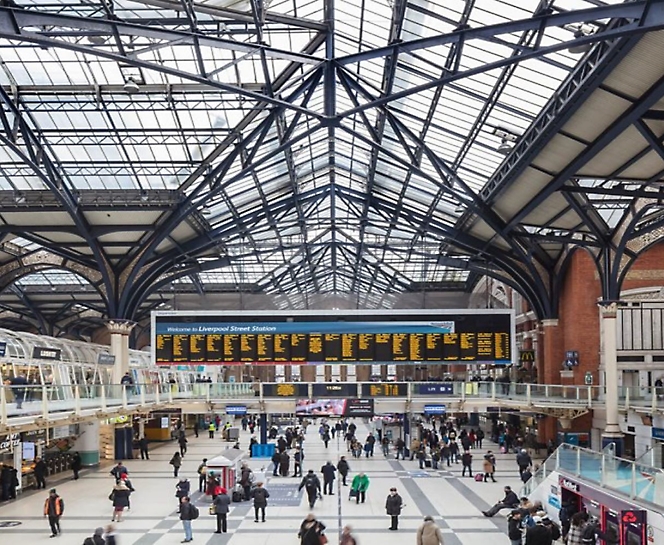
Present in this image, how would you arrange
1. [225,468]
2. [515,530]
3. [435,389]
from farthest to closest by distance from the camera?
[435,389], [225,468], [515,530]

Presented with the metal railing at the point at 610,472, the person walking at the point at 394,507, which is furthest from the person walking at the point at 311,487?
the metal railing at the point at 610,472

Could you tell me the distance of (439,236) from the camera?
48.2 metres

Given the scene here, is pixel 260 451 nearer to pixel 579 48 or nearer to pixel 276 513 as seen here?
pixel 276 513

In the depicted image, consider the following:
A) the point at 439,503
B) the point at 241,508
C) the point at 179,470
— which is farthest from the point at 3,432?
the point at 179,470

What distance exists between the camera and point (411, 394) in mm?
41594

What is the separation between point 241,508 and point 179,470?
40.3 ft

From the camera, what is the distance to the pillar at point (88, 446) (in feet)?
132

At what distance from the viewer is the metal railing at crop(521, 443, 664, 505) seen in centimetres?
1706

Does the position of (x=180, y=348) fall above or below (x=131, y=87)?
below

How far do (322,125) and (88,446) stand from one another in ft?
72.5

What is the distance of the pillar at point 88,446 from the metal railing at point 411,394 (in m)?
3.27

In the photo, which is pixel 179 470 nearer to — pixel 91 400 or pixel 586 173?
pixel 91 400

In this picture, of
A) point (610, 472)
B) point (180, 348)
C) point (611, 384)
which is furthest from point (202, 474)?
point (611, 384)

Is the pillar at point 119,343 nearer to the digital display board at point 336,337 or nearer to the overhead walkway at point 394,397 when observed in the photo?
the overhead walkway at point 394,397
